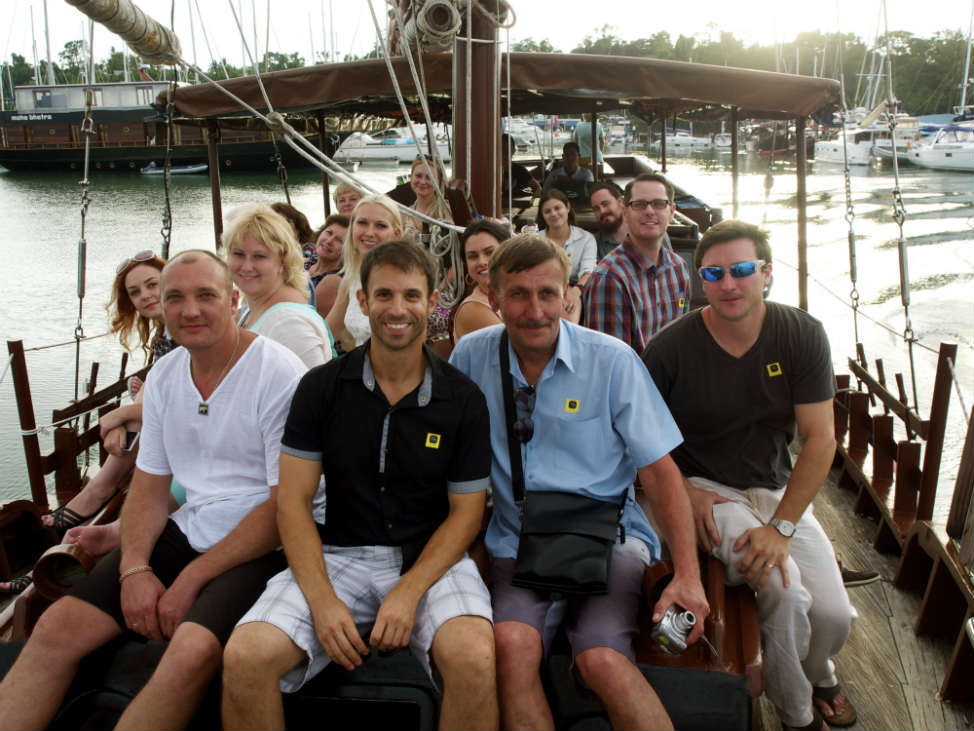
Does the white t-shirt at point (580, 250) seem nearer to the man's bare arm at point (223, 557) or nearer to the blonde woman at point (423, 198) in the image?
the blonde woman at point (423, 198)

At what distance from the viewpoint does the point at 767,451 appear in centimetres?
266

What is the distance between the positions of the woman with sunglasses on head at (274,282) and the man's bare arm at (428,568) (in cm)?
94

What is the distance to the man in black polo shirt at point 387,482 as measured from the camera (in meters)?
2.08

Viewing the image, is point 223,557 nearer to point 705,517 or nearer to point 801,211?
point 705,517

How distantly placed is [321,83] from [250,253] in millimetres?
3469

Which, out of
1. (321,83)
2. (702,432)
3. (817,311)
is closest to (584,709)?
(702,432)

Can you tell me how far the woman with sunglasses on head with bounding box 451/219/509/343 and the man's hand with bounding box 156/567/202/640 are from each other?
4.94 feet

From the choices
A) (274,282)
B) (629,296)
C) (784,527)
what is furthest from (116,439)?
(784,527)

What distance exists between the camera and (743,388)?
2.57 m

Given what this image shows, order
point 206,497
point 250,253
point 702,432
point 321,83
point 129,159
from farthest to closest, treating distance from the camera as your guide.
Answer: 1. point 129,159
2. point 321,83
3. point 250,253
4. point 702,432
5. point 206,497

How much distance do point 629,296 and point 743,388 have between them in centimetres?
112

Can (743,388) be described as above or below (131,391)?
above

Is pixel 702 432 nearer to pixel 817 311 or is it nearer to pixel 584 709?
pixel 584 709

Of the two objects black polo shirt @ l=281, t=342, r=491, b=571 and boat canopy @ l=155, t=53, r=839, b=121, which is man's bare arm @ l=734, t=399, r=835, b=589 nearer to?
black polo shirt @ l=281, t=342, r=491, b=571
